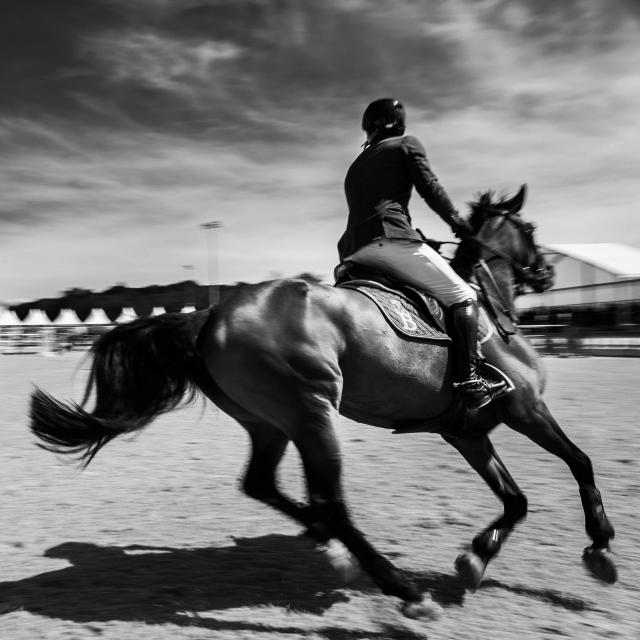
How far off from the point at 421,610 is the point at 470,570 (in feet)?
1.70

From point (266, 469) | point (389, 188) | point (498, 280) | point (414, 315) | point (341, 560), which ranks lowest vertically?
point (341, 560)

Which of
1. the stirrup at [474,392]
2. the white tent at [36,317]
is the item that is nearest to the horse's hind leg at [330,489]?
the stirrup at [474,392]

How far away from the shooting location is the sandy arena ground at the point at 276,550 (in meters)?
3.47

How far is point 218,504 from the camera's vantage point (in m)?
5.74

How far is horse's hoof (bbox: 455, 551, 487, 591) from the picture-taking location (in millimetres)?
3939

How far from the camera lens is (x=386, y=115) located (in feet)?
15.0

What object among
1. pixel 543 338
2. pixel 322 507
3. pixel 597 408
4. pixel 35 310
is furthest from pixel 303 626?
pixel 35 310

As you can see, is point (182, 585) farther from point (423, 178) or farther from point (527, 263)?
point (527, 263)

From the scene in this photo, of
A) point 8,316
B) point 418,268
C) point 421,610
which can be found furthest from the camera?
point 8,316

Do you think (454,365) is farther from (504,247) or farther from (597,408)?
(597,408)

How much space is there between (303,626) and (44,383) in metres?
14.7

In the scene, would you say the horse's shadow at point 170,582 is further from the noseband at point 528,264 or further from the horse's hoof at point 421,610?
the noseband at point 528,264

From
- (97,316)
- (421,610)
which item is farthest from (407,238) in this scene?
(97,316)

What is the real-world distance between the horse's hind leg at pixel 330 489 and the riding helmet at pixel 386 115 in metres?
1.84
